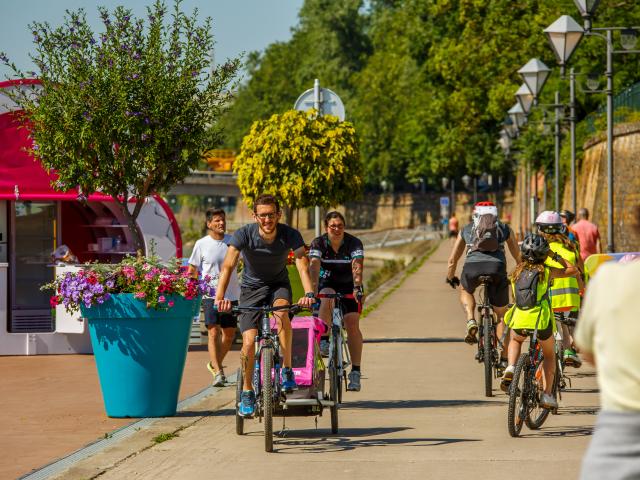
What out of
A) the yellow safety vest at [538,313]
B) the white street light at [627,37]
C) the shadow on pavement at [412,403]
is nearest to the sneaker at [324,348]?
the shadow on pavement at [412,403]

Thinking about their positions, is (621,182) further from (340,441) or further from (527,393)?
(340,441)

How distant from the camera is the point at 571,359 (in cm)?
1364

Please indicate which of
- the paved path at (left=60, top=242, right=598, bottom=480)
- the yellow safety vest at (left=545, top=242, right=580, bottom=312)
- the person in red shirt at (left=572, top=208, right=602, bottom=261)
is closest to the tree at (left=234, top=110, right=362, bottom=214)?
the person in red shirt at (left=572, top=208, right=602, bottom=261)

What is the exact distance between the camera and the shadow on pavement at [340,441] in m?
9.23

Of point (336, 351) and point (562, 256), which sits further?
point (562, 256)

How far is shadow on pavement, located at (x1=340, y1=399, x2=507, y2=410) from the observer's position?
11.6 metres

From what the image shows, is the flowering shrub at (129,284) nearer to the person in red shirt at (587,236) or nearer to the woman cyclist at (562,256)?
the woman cyclist at (562,256)

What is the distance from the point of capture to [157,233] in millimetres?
19594

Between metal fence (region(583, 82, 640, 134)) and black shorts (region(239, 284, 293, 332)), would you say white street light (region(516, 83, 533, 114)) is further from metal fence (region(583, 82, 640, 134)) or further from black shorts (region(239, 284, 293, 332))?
black shorts (region(239, 284, 293, 332))

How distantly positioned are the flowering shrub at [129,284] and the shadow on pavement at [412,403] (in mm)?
1768

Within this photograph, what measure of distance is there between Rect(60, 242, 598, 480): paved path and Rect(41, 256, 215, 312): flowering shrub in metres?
0.99

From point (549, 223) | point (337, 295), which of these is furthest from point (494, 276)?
point (337, 295)

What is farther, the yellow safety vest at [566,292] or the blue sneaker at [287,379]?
the yellow safety vest at [566,292]

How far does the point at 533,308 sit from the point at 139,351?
2.97 meters
